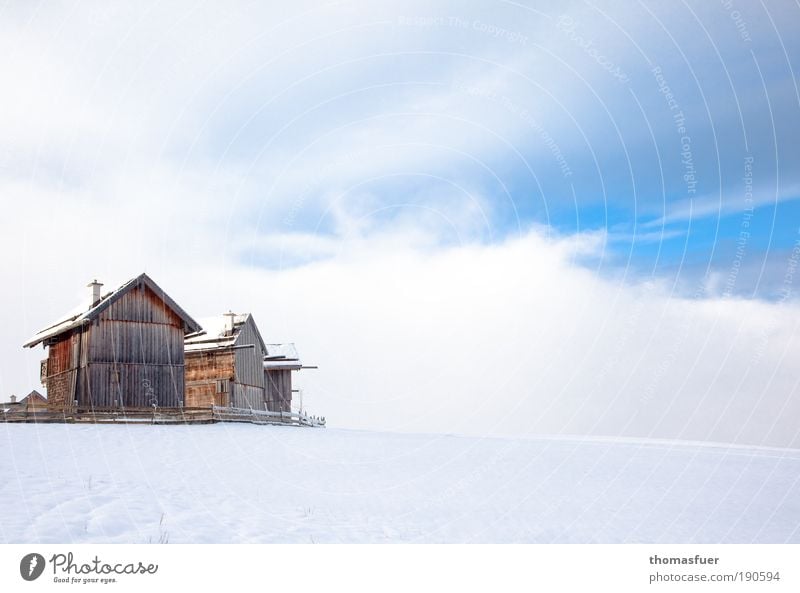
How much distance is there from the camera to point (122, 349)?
3662 centimetres

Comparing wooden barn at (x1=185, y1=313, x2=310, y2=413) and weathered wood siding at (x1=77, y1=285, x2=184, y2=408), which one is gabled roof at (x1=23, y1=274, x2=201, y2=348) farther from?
wooden barn at (x1=185, y1=313, x2=310, y2=413)

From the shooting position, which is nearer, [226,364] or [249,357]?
[226,364]

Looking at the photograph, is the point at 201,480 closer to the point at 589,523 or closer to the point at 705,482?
the point at 589,523

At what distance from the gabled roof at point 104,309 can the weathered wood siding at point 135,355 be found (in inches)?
15.5

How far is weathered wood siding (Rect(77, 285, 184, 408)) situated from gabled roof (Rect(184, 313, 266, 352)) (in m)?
6.58

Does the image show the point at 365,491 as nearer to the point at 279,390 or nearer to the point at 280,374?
the point at 279,390

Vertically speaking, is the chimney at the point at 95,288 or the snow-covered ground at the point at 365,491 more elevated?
the chimney at the point at 95,288

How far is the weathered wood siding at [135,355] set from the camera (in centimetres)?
3569

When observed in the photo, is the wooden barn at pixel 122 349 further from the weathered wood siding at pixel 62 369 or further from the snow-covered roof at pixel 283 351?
the snow-covered roof at pixel 283 351
